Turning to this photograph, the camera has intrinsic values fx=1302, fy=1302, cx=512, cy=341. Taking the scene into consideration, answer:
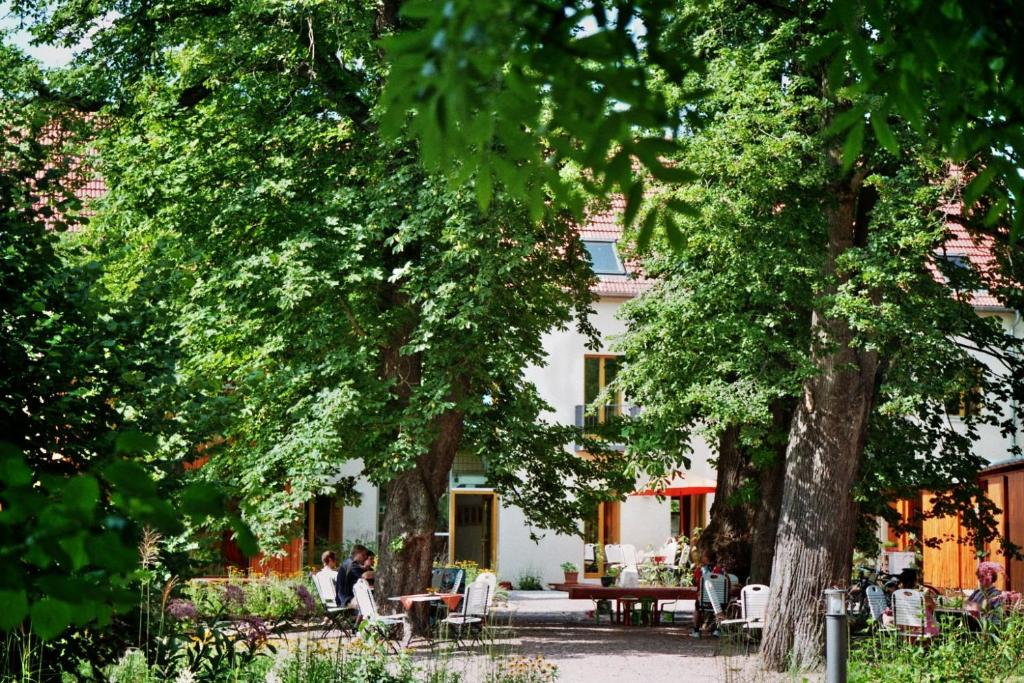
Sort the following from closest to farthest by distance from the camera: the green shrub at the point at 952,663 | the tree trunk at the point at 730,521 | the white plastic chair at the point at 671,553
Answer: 1. the green shrub at the point at 952,663
2. the tree trunk at the point at 730,521
3. the white plastic chair at the point at 671,553

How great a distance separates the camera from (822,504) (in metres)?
14.6

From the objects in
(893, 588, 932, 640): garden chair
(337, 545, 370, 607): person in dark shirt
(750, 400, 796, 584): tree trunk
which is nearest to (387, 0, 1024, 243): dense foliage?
(893, 588, 932, 640): garden chair

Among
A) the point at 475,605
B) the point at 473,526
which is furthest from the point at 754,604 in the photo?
the point at 473,526

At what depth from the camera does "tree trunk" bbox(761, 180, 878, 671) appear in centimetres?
1445

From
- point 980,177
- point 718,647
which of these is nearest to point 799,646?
point 718,647

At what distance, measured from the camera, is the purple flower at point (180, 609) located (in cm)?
797

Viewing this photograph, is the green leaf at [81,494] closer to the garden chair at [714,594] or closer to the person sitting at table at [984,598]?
the person sitting at table at [984,598]

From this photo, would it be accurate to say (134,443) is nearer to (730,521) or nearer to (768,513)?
(768,513)

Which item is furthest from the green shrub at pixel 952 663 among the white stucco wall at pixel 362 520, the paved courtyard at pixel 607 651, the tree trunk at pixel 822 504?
the white stucco wall at pixel 362 520

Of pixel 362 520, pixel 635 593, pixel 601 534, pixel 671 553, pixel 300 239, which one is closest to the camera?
pixel 300 239

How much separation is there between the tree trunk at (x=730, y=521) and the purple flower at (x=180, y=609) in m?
15.2

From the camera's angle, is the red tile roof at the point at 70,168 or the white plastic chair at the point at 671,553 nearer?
the red tile roof at the point at 70,168

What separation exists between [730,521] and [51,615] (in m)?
21.1

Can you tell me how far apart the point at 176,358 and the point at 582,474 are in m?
13.8
